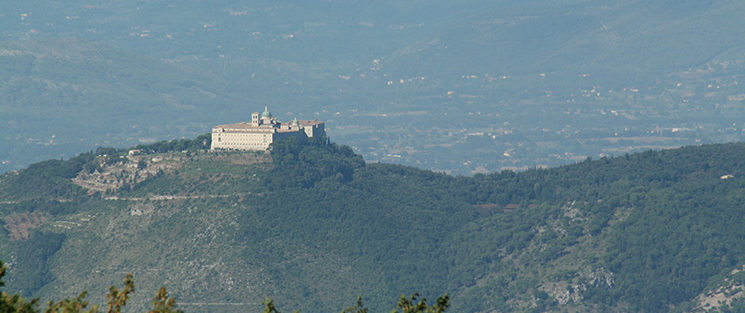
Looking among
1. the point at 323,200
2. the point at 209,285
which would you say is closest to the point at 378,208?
the point at 323,200

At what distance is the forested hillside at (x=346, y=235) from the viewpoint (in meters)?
143

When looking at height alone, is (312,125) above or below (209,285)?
above

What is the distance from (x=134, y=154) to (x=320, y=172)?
19053mm

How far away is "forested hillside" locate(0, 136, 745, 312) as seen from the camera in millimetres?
143375

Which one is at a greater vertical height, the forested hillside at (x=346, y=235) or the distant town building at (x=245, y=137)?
the distant town building at (x=245, y=137)

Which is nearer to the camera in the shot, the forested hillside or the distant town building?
the forested hillside

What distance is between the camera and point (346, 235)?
157 meters

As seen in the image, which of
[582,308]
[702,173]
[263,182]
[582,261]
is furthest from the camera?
[702,173]

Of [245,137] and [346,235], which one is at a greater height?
[245,137]

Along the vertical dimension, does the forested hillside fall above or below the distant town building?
below

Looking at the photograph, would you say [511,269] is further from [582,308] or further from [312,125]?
[312,125]

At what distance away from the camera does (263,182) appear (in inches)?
6294

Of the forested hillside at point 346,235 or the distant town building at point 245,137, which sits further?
the distant town building at point 245,137

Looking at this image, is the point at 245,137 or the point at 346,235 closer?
the point at 346,235
